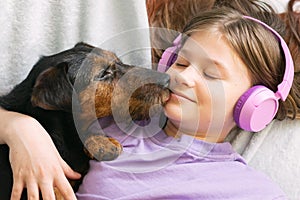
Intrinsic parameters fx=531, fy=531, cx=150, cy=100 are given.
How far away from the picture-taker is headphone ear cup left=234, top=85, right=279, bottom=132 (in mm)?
1380

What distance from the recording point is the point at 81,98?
1.31 m

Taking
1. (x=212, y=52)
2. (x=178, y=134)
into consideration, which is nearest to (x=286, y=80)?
(x=212, y=52)

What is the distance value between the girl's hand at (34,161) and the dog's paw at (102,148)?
0.07 metres

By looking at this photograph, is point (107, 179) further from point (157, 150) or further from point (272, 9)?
point (272, 9)

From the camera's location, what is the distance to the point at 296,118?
1584 millimetres

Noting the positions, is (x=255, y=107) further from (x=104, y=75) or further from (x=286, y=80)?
(x=104, y=75)

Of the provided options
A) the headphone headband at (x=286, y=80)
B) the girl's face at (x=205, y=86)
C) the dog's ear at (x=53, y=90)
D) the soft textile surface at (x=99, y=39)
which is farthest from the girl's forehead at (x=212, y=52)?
the dog's ear at (x=53, y=90)

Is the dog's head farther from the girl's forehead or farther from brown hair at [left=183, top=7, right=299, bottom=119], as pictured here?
brown hair at [left=183, top=7, right=299, bottom=119]

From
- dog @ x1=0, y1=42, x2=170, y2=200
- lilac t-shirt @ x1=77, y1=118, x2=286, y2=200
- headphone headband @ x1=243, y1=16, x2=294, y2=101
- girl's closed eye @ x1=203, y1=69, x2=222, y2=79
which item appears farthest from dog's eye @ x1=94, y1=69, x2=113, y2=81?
headphone headband @ x1=243, y1=16, x2=294, y2=101

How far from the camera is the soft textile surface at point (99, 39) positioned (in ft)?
5.09

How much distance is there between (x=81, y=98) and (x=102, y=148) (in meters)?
0.14

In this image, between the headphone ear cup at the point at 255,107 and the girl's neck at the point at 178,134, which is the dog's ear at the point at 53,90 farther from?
the headphone ear cup at the point at 255,107

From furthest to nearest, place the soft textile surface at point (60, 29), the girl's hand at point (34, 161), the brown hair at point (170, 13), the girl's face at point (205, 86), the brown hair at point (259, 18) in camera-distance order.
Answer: the brown hair at point (170, 13), the soft textile surface at point (60, 29), the brown hair at point (259, 18), the girl's face at point (205, 86), the girl's hand at point (34, 161)

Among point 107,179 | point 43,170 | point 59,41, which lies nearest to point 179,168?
point 107,179
